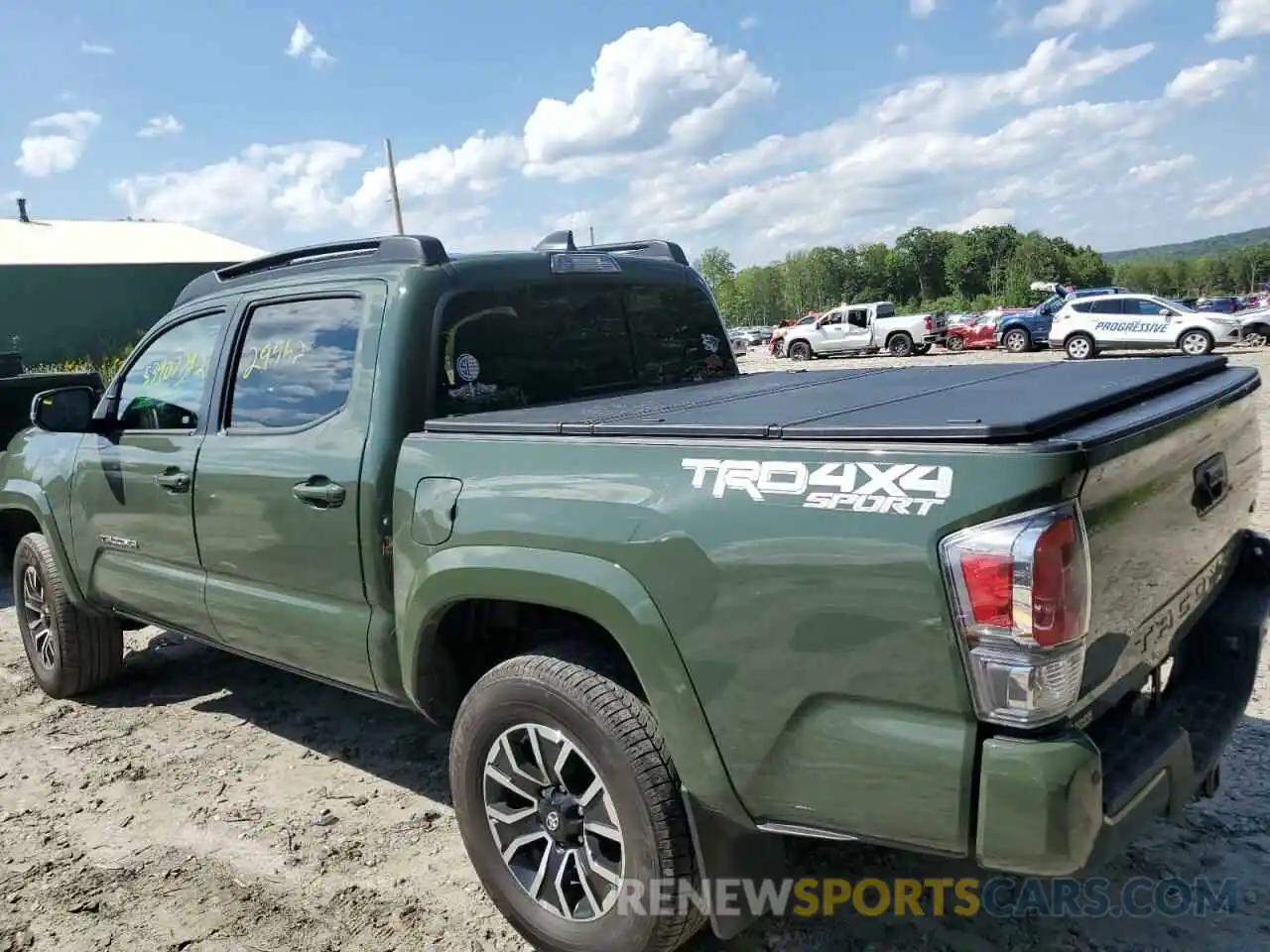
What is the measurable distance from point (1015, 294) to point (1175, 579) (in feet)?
251

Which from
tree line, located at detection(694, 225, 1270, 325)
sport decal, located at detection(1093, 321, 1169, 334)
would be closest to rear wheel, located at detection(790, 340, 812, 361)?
sport decal, located at detection(1093, 321, 1169, 334)

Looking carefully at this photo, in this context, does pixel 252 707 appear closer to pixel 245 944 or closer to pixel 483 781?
pixel 245 944

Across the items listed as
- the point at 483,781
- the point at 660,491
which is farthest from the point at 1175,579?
the point at 483,781

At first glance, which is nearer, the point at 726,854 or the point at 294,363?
the point at 726,854

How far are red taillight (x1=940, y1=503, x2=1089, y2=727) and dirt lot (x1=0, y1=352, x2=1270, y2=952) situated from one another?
1.18 metres

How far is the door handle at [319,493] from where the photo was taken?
3061mm

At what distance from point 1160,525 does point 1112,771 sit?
574 mm

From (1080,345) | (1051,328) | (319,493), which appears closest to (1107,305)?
(1080,345)

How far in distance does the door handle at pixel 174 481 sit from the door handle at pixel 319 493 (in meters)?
0.76

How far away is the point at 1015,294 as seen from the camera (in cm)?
7275

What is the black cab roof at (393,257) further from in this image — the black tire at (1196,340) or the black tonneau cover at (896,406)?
the black tire at (1196,340)

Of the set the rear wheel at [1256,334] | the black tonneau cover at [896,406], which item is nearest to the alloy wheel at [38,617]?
the black tonneau cover at [896,406]

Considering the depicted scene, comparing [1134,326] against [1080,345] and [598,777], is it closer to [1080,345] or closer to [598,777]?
[1080,345]

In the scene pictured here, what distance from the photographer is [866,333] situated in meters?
33.6
